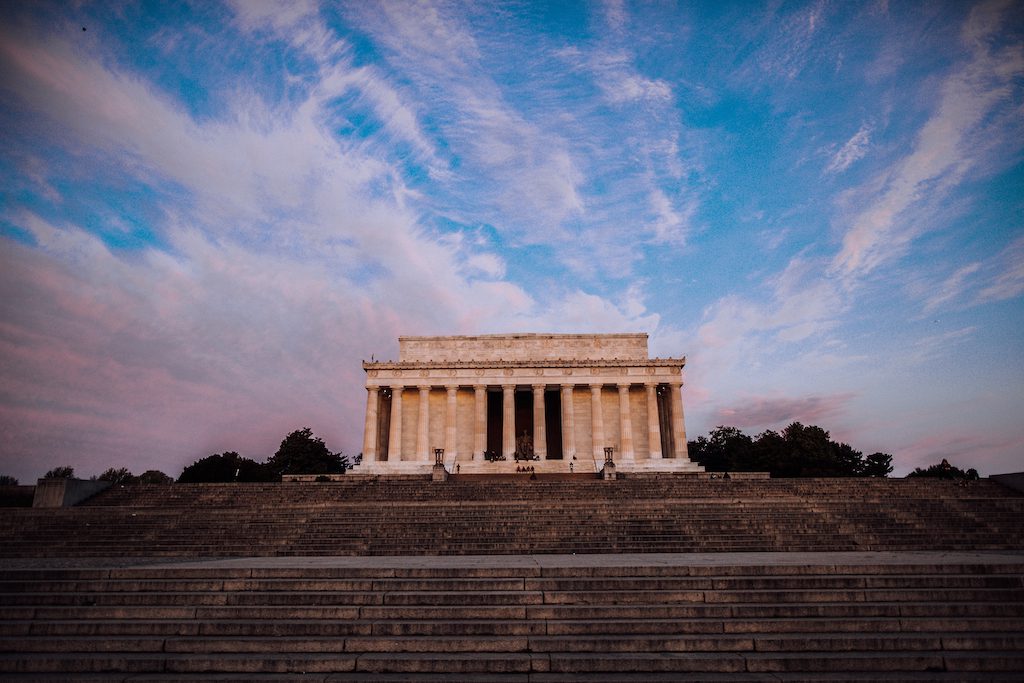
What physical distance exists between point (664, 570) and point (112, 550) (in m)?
17.7

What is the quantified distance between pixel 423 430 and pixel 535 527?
32.9 m

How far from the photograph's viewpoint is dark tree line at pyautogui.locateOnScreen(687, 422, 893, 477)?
5062cm

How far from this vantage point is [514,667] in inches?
279

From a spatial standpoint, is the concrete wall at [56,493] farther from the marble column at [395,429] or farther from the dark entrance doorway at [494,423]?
the dark entrance doorway at [494,423]

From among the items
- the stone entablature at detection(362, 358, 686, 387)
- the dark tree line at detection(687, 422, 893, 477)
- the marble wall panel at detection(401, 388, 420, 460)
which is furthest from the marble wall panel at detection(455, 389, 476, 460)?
the dark tree line at detection(687, 422, 893, 477)

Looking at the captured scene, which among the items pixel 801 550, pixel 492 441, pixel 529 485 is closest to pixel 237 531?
pixel 529 485

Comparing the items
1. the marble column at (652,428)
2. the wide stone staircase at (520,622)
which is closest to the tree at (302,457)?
the marble column at (652,428)

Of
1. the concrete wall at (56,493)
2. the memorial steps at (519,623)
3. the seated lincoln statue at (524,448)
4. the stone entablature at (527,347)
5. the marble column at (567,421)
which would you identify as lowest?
the memorial steps at (519,623)

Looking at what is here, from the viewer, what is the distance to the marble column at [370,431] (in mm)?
48531

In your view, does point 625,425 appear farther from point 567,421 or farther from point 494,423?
point 494,423

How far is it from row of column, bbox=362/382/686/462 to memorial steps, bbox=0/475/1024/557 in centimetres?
2482

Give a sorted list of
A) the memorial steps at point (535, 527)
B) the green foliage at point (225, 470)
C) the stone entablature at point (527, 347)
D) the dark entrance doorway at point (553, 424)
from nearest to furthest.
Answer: the memorial steps at point (535, 527)
the green foliage at point (225, 470)
the stone entablature at point (527, 347)
the dark entrance doorway at point (553, 424)

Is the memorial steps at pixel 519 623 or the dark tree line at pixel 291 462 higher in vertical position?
the dark tree line at pixel 291 462

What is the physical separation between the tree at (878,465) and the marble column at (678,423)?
24792mm
